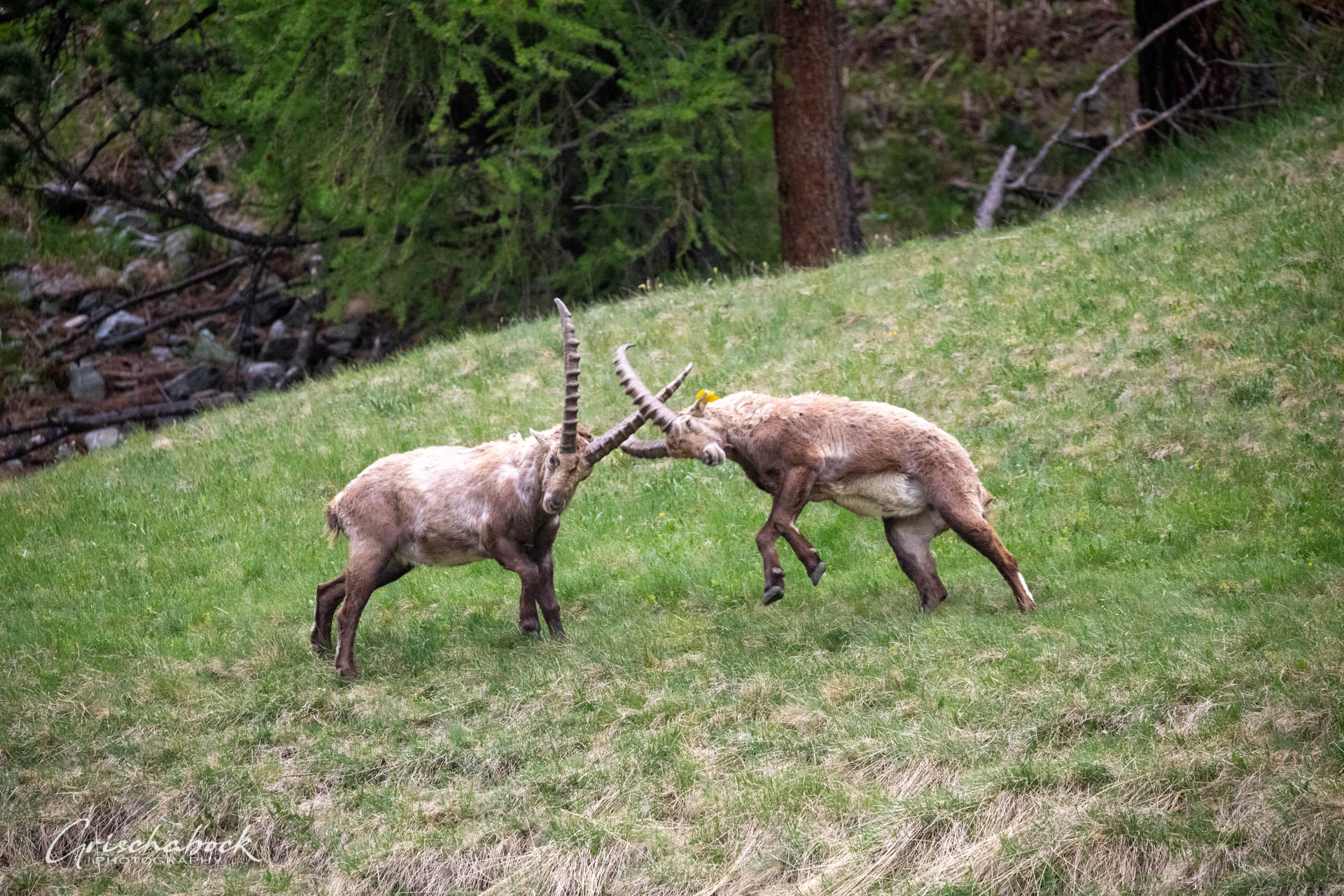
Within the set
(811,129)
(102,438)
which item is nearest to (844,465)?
(811,129)

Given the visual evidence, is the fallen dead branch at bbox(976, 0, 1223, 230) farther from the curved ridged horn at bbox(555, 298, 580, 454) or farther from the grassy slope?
the curved ridged horn at bbox(555, 298, 580, 454)

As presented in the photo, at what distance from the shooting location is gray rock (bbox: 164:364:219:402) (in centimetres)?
2116

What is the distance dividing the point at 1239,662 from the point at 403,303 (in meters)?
14.4

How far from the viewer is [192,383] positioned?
21.2 m

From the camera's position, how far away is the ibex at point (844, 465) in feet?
26.0

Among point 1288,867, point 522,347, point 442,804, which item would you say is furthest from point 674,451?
point 522,347

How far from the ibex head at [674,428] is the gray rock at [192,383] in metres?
14.8

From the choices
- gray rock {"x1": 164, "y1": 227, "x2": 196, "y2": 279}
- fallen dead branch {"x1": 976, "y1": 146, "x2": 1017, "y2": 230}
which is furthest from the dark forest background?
gray rock {"x1": 164, "y1": 227, "x2": 196, "y2": 279}

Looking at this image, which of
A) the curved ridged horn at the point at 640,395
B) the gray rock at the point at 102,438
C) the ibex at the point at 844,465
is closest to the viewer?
the ibex at the point at 844,465

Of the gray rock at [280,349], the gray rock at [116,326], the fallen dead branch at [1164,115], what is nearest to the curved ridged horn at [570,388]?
the fallen dead branch at [1164,115]

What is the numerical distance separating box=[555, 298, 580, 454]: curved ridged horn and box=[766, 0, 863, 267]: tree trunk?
9729mm

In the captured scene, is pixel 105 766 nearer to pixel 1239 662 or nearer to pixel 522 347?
pixel 1239 662

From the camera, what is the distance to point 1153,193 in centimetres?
1602

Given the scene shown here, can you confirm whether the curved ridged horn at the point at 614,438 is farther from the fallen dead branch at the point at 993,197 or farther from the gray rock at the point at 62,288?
the gray rock at the point at 62,288
